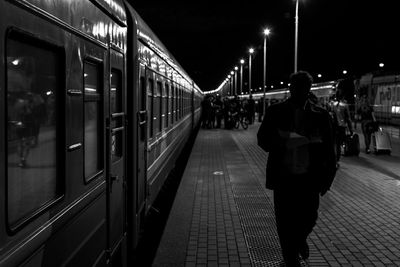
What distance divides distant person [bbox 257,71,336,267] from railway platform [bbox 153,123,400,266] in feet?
3.62

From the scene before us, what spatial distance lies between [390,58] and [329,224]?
8921 cm

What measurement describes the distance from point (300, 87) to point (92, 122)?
191cm

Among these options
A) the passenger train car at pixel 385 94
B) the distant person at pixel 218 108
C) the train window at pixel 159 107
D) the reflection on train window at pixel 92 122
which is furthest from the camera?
the distant person at pixel 218 108

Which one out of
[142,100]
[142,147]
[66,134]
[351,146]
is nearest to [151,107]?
[142,100]

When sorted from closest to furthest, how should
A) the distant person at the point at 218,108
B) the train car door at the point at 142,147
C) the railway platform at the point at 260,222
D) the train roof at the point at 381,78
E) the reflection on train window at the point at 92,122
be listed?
the reflection on train window at the point at 92,122 → the railway platform at the point at 260,222 → the train car door at the point at 142,147 → the distant person at the point at 218,108 → the train roof at the point at 381,78

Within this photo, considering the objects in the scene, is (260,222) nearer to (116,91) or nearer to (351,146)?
(116,91)

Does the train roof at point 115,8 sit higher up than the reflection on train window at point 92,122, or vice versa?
the train roof at point 115,8

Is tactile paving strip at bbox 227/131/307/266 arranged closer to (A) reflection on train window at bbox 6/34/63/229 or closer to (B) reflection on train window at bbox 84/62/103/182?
(B) reflection on train window at bbox 84/62/103/182

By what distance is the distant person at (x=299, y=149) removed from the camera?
16.4 ft

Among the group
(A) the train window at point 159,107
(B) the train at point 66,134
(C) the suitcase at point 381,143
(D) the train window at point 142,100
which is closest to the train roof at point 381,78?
(C) the suitcase at point 381,143

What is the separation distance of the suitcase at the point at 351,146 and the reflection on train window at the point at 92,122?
12.9m

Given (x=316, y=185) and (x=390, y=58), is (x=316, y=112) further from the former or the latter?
(x=390, y=58)

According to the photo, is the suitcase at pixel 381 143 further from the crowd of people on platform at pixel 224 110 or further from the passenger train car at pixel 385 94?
the crowd of people on platform at pixel 224 110

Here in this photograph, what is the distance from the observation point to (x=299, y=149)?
5012mm
